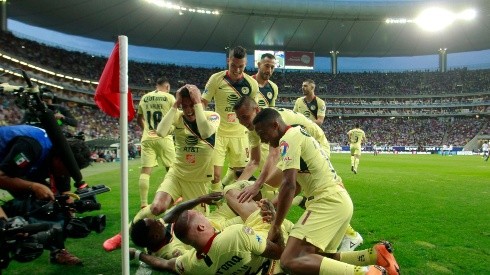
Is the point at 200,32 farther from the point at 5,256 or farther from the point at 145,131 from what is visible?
the point at 5,256

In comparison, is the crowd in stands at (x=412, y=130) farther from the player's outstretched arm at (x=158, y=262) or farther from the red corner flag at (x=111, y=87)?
the red corner flag at (x=111, y=87)

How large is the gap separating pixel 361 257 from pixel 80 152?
2997 millimetres

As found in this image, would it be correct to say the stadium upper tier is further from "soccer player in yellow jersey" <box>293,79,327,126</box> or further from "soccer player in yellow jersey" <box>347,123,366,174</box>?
"soccer player in yellow jersey" <box>293,79,327,126</box>

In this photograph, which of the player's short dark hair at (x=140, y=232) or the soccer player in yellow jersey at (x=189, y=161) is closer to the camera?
the player's short dark hair at (x=140, y=232)

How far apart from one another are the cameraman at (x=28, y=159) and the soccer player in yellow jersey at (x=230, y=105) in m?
3.11

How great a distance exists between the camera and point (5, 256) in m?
3.17

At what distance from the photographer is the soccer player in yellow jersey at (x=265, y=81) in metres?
6.99

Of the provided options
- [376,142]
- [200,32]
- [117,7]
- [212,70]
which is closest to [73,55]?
[117,7]

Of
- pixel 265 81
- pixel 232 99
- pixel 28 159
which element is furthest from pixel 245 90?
pixel 28 159

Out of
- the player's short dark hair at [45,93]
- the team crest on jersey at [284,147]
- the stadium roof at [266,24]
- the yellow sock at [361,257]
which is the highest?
the stadium roof at [266,24]

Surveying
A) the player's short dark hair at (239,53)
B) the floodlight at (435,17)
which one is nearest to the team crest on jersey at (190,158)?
the player's short dark hair at (239,53)

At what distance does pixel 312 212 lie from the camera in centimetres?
407

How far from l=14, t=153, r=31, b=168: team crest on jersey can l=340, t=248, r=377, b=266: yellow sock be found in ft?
10.5

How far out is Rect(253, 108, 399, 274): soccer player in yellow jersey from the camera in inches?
150
